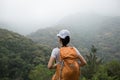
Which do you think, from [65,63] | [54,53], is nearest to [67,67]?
[65,63]

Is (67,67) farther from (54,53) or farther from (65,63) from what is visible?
(54,53)

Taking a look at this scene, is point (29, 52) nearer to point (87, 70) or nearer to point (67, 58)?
point (87, 70)

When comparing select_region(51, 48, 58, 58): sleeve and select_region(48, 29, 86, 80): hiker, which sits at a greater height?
select_region(51, 48, 58, 58): sleeve

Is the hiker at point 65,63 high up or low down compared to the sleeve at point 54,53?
down

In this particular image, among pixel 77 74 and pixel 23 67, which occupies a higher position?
pixel 77 74

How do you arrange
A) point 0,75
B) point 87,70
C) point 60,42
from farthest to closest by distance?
point 0,75
point 87,70
point 60,42

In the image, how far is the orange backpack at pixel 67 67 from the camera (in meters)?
4.26

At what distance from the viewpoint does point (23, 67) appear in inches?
2840

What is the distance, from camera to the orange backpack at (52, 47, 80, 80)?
4.26 metres

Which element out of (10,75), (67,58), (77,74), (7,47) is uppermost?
(67,58)

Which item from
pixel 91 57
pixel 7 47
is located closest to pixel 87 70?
pixel 91 57

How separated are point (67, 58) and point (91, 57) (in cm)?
5213

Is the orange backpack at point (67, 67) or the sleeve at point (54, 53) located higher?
the sleeve at point (54, 53)

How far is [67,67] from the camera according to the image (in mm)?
4301
